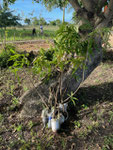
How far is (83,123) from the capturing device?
2.08 metres

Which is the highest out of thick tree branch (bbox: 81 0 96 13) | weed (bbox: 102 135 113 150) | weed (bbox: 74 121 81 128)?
thick tree branch (bbox: 81 0 96 13)

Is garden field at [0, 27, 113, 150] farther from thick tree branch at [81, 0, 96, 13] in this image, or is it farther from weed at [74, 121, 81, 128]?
thick tree branch at [81, 0, 96, 13]

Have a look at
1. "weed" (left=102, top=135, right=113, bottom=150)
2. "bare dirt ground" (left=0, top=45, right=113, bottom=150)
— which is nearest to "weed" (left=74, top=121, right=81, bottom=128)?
"bare dirt ground" (left=0, top=45, right=113, bottom=150)

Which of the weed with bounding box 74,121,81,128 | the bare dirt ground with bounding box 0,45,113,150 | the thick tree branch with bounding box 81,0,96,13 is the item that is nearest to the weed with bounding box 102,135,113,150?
the bare dirt ground with bounding box 0,45,113,150

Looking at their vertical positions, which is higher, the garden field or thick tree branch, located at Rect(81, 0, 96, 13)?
thick tree branch, located at Rect(81, 0, 96, 13)

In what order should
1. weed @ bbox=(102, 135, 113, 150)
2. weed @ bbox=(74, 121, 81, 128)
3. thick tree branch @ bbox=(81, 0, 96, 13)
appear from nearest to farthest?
1. weed @ bbox=(102, 135, 113, 150)
2. weed @ bbox=(74, 121, 81, 128)
3. thick tree branch @ bbox=(81, 0, 96, 13)

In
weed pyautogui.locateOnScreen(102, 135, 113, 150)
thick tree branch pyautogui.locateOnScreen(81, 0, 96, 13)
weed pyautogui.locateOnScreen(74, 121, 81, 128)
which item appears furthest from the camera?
thick tree branch pyautogui.locateOnScreen(81, 0, 96, 13)

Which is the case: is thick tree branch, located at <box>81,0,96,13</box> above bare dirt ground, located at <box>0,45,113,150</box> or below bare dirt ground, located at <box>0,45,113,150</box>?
above

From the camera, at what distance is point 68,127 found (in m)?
2.06

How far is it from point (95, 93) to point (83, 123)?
1.03 meters

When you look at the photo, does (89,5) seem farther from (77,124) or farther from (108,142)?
(108,142)

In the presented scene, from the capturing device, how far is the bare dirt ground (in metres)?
1.77

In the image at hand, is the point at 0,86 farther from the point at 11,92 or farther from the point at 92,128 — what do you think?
the point at 92,128

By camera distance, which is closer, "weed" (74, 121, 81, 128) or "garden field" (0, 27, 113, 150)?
"garden field" (0, 27, 113, 150)
